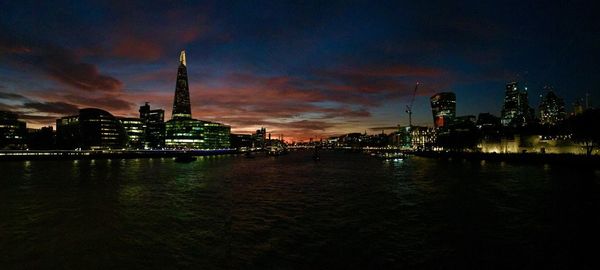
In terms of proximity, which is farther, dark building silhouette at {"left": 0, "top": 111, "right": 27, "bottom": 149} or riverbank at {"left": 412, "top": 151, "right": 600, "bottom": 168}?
dark building silhouette at {"left": 0, "top": 111, "right": 27, "bottom": 149}

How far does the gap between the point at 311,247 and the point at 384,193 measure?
22.4 meters

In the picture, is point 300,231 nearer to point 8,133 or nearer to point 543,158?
point 543,158

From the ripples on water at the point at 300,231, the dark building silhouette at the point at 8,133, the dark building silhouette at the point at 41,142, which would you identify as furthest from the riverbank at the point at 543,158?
the dark building silhouette at the point at 8,133

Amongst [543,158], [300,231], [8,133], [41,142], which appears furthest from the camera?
[8,133]

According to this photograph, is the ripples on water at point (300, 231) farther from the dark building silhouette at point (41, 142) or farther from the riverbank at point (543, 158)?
the dark building silhouette at point (41, 142)

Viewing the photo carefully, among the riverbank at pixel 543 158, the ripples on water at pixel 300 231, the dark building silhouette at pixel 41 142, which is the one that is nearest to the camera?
the ripples on water at pixel 300 231

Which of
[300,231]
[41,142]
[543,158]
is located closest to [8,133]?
[41,142]

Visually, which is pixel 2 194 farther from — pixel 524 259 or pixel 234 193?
pixel 524 259

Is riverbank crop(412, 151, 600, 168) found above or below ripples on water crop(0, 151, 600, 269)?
above

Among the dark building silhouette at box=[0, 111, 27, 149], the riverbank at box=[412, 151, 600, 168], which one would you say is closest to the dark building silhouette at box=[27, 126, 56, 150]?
the dark building silhouette at box=[0, 111, 27, 149]

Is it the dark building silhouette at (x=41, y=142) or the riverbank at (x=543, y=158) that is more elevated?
the dark building silhouette at (x=41, y=142)

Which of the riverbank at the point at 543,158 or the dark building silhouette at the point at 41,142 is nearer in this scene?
the riverbank at the point at 543,158

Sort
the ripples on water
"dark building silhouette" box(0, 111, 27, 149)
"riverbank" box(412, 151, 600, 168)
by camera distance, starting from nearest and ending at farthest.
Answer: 1. the ripples on water
2. "riverbank" box(412, 151, 600, 168)
3. "dark building silhouette" box(0, 111, 27, 149)

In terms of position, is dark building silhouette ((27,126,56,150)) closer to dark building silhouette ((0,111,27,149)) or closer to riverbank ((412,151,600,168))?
dark building silhouette ((0,111,27,149))
